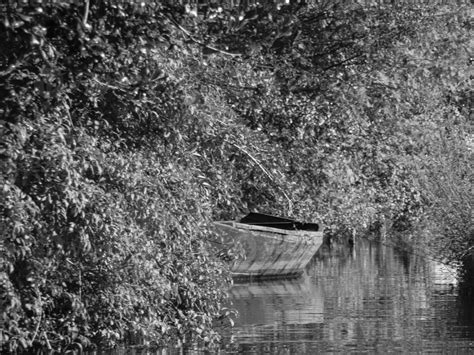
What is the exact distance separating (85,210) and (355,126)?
31.0 feet

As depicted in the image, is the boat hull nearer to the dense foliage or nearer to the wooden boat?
the wooden boat

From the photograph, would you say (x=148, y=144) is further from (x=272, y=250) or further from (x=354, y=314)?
(x=272, y=250)

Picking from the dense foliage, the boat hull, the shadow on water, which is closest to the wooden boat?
the boat hull

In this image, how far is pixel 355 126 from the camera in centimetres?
1917

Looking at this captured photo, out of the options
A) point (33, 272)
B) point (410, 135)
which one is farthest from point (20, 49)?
point (410, 135)

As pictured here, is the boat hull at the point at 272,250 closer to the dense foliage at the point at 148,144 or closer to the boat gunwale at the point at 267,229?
the boat gunwale at the point at 267,229

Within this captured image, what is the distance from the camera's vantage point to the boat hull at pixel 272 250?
23.0 m

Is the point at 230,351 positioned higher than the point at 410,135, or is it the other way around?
the point at 410,135

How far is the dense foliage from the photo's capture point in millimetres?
9969

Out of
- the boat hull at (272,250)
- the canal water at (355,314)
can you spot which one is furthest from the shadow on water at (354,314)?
the boat hull at (272,250)

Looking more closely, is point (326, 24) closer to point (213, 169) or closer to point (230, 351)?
point (213, 169)

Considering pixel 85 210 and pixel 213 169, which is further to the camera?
pixel 213 169

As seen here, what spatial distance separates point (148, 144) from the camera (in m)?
12.1

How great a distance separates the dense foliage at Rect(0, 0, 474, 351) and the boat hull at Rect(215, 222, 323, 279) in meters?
5.66
